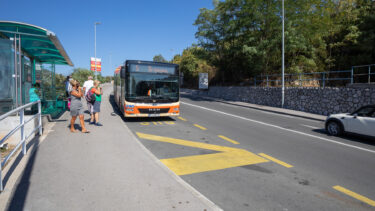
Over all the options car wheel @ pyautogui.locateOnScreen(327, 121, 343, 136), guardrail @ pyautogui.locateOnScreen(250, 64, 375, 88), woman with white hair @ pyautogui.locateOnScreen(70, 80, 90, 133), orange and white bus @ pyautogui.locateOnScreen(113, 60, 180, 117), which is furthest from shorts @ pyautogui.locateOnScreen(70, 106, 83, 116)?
guardrail @ pyautogui.locateOnScreen(250, 64, 375, 88)

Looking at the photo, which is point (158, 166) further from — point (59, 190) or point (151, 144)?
point (151, 144)

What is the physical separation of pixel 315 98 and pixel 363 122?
8552mm

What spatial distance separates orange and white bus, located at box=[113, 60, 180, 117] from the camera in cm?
1071

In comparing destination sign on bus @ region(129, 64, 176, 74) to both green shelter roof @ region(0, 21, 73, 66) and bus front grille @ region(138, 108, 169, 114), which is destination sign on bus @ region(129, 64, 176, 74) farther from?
green shelter roof @ region(0, 21, 73, 66)

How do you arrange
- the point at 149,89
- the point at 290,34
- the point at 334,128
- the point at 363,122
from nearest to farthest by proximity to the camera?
the point at 363,122 → the point at 334,128 → the point at 149,89 → the point at 290,34

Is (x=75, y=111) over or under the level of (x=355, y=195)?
over

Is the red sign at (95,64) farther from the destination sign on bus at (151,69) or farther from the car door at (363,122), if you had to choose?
the car door at (363,122)

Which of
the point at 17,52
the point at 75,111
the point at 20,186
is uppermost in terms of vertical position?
the point at 17,52

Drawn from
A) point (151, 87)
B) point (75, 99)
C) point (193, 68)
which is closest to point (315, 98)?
point (151, 87)

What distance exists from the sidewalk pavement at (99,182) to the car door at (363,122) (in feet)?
23.3

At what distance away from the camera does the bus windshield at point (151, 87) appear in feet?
35.2

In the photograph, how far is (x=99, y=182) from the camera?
159 inches

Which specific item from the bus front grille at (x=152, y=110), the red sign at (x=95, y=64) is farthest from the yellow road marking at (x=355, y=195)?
the red sign at (x=95, y=64)

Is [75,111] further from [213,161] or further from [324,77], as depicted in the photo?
[324,77]
